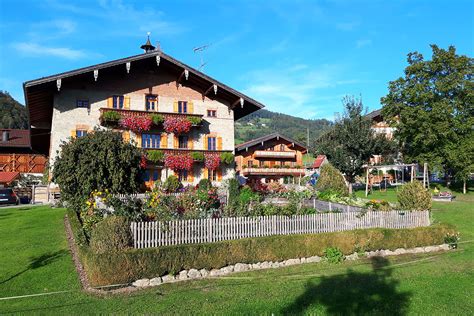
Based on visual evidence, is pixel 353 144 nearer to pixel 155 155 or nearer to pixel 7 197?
pixel 155 155

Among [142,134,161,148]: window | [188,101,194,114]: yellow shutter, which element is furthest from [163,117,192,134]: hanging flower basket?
[188,101,194,114]: yellow shutter

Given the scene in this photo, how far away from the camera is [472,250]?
14.6 m

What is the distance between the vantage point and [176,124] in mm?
29391

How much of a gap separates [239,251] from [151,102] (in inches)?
843

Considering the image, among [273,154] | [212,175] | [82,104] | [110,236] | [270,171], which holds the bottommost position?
[110,236]

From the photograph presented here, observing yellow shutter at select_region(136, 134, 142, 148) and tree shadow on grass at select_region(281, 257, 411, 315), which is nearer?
tree shadow on grass at select_region(281, 257, 411, 315)

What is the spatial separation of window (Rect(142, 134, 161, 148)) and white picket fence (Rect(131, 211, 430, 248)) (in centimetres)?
1922

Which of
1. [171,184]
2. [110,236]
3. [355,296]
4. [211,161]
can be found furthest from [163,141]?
[355,296]

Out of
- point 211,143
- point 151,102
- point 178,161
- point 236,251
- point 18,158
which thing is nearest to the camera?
point 236,251

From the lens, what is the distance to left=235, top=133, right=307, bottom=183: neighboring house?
42719 mm

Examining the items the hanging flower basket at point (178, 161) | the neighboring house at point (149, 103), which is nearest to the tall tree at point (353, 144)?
the neighboring house at point (149, 103)

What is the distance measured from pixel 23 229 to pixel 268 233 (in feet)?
36.7

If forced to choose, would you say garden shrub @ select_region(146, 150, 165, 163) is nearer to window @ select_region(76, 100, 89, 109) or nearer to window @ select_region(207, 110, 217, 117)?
window @ select_region(76, 100, 89, 109)

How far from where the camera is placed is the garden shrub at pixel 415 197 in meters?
16.6
